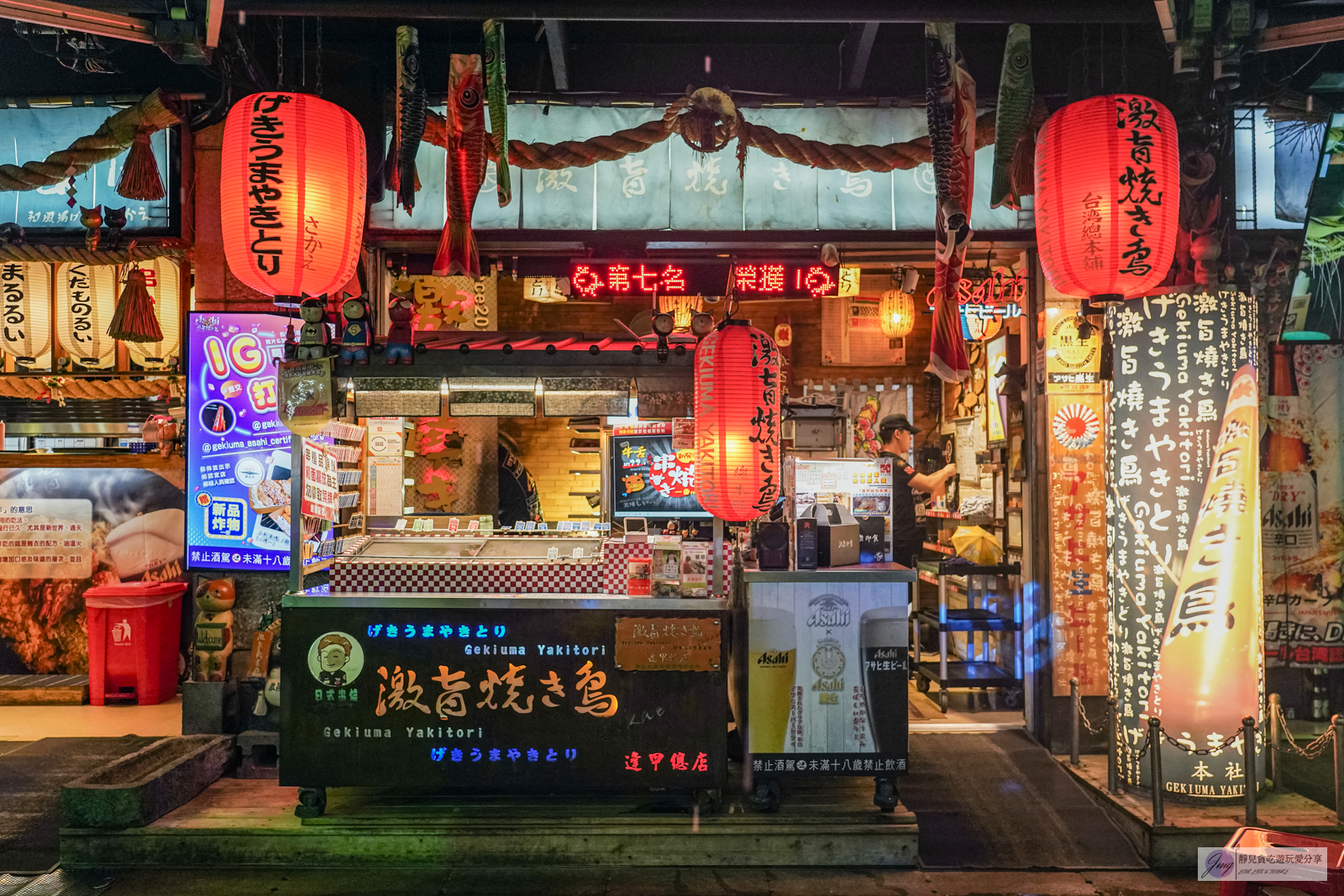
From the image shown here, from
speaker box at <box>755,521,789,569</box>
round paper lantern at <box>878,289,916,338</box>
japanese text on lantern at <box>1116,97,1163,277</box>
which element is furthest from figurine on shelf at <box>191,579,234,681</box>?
round paper lantern at <box>878,289,916,338</box>

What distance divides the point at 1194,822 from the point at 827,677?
2.66m

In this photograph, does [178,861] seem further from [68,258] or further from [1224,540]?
[1224,540]

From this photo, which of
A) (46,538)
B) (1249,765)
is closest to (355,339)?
(46,538)

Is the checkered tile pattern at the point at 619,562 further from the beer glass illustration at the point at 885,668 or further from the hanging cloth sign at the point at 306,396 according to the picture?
the hanging cloth sign at the point at 306,396

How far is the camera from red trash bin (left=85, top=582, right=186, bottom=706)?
8422 millimetres

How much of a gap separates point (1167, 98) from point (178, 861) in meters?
9.82

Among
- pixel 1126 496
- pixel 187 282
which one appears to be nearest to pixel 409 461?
pixel 187 282

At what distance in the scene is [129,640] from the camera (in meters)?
8.53

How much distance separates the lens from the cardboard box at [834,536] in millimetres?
6164

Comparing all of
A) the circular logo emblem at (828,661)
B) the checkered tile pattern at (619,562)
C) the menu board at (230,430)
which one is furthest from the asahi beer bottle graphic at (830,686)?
the menu board at (230,430)

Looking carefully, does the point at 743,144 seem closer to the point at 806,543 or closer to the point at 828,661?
the point at 806,543

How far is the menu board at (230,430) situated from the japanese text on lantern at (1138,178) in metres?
6.94

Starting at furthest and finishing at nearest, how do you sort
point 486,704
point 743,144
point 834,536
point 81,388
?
point 81,388, point 743,144, point 834,536, point 486,704

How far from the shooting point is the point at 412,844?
568 centimetres
